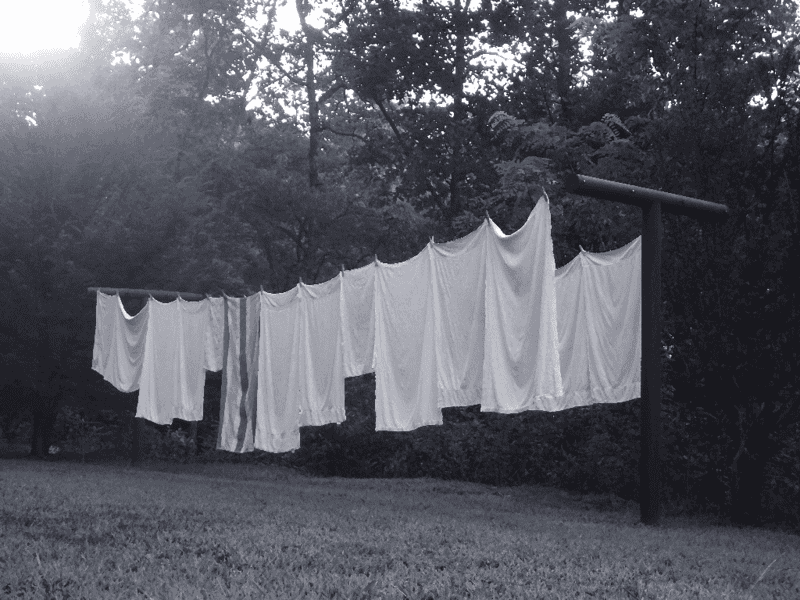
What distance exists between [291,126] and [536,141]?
810cm

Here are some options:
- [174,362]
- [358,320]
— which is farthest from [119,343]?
[358,320]

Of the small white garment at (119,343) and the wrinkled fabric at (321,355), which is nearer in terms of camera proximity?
the wrinkled fabric at (321,355)

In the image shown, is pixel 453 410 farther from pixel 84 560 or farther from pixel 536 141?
pixel 84 560

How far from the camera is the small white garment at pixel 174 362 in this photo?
13430 millimetres

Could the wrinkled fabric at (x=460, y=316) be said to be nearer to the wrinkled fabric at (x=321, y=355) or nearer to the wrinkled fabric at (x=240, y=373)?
the wrinkled fabric at (x=321, y=355)

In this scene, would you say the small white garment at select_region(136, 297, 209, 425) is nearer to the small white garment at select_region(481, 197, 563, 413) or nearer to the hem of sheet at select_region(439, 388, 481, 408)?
the hem of sheet at select_region(439, 388, 481, 408)

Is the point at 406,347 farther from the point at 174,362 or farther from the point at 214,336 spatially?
the point at 174,362

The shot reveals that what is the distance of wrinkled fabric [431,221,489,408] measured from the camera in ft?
30.3

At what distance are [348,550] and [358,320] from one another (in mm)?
4379

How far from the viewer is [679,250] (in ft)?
34.2

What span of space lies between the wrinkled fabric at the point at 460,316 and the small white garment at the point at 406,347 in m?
0.10

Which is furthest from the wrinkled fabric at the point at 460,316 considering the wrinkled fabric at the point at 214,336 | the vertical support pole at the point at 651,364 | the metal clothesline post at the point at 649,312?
the wrinkled fabric at the point at 214,336

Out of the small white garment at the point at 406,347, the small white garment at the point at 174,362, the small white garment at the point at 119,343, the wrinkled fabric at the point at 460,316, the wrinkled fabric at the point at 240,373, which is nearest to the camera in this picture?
the wrinkled fabric at the point at 460,316

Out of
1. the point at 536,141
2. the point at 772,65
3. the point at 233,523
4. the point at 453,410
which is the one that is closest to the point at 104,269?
the point at 453,410
